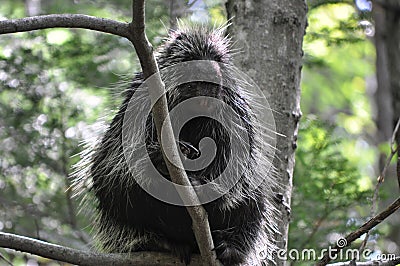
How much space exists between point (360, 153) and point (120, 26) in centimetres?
845

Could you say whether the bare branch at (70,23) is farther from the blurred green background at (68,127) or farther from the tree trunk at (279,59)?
the blurred green background at (68,127)

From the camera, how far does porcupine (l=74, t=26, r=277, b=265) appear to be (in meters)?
2.79

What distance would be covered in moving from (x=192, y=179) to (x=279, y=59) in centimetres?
88

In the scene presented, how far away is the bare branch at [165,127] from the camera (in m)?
2.01

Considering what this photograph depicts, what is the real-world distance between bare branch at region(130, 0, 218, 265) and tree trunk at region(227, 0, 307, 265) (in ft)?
2.59

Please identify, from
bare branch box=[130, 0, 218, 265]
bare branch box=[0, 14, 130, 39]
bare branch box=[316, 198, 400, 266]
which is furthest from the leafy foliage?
bare branch box=[0, 14, 130, 39]

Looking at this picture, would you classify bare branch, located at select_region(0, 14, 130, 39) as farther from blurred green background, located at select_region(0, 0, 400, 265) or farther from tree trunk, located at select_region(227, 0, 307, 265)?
blurred green background, located at select_region(0, 0, 400, 265)

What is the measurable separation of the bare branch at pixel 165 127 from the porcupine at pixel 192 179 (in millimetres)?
378

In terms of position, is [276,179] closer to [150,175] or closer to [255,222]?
[255,222]

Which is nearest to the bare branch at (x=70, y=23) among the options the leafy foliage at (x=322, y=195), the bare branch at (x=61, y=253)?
the bare branch at (x=61, y=253)

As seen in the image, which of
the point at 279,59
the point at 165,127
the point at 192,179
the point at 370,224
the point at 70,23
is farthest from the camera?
the point at 279,59

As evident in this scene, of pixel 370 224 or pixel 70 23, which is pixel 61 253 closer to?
pixel 70 23

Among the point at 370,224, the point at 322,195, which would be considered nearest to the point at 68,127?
the point at 322,195

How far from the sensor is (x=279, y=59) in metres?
3.19
